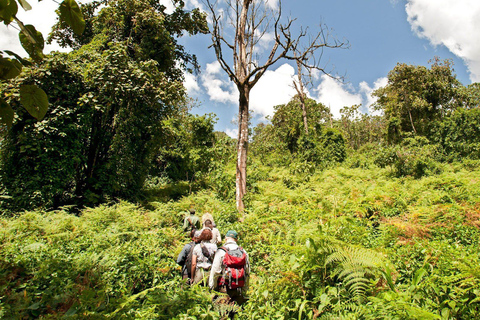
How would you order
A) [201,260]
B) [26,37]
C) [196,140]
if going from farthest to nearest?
[196,140]
[201,260]
[26,37]

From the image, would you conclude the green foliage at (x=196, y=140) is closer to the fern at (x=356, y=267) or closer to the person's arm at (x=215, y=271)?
the person's arm at (x=215, y=271)

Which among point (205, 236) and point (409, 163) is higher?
point (409, 163)

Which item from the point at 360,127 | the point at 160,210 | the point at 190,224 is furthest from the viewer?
the point at 360,127

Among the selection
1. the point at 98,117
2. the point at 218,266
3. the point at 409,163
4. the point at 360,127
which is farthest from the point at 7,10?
the point at 360,127

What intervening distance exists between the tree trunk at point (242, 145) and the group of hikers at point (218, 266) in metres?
4.04

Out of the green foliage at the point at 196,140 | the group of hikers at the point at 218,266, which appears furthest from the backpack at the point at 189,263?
the green foliage at the point at 196,140

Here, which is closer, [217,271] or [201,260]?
[217,271]

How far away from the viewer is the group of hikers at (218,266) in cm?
366

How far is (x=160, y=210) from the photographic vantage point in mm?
8133

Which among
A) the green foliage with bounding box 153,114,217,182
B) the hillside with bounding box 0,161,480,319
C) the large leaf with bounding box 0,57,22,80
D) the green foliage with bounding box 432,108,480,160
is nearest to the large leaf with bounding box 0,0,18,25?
the large leaf with bounding box 0,57,22,80

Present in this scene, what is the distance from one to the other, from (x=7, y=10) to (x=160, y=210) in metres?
7.67

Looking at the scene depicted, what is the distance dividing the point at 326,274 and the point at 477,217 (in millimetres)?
4184

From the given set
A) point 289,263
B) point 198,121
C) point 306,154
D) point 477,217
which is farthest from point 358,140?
point 289,263

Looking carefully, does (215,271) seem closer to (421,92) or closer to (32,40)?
(32,40)
